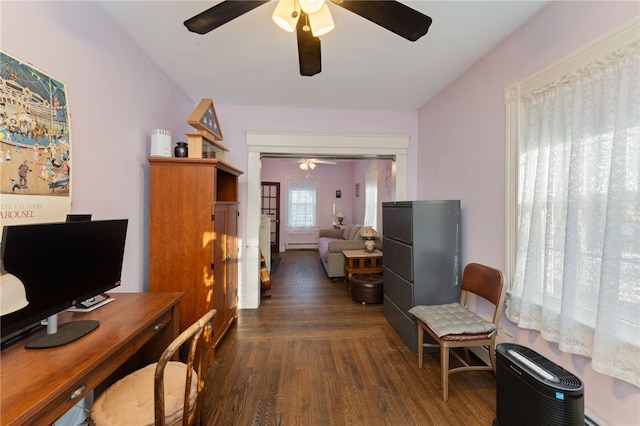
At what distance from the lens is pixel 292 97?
10.1 feet

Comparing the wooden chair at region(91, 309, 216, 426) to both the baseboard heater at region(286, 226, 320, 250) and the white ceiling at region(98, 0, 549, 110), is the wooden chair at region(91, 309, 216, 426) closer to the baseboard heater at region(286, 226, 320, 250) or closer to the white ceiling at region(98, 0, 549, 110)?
the white ceiling at region(98, 0, 549, 110)

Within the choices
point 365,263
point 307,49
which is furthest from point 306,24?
point 365,263

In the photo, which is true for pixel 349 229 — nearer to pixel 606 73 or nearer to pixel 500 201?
pixel 500 201

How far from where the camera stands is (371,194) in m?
6.00

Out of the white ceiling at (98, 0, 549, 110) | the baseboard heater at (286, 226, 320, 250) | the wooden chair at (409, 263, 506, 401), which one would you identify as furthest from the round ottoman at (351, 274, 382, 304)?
the baseboard heater at (286, 226, 320, 250)

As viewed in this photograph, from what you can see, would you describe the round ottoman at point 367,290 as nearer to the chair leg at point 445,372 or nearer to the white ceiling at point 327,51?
the chair leg at point 445,372

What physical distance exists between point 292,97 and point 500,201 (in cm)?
240

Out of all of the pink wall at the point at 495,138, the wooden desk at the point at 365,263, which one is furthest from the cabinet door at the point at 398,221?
the wooden desk at the point at 365,263

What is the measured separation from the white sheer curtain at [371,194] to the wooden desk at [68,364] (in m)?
4.74

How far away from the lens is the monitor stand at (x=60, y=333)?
1.05 meters

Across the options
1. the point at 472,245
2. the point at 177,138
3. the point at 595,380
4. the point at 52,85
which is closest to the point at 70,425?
the point at 52,85

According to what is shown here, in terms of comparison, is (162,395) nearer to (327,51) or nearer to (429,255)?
(429,255)

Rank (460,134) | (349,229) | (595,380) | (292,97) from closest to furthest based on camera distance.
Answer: (595,380)
(460,134)
(292,97)
(349,229)

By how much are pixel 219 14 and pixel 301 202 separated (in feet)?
21.8
